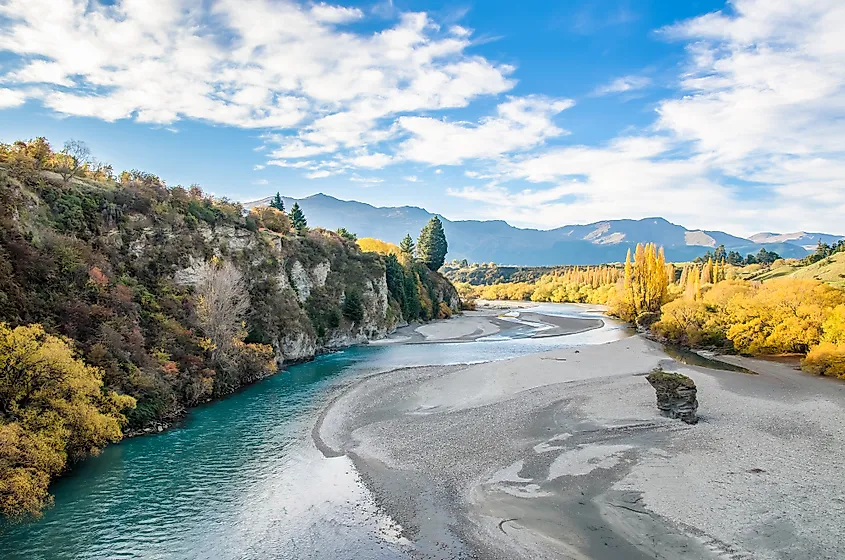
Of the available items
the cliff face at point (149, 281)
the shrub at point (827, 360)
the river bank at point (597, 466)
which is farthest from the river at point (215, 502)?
the shrub at point (827, 360)

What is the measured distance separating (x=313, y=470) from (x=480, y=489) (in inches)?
279

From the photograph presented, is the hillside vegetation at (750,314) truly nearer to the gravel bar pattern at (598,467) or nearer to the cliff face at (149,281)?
the gravel bar pattern at (598,467)

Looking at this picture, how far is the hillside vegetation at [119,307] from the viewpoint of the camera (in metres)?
18.4

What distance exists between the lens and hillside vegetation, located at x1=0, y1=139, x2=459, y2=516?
1842 centimetres

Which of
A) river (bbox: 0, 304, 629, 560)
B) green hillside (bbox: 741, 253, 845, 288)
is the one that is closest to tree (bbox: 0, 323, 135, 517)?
river (bbox: 0, 304, 629, 560)

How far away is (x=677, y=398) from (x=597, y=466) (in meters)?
8.87

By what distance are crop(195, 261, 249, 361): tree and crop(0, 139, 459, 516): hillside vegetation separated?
12cm

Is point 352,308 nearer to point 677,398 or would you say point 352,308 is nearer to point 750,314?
point 677,398

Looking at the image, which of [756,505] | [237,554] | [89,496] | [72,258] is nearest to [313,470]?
[237,554]

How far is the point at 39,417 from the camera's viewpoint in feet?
59.1

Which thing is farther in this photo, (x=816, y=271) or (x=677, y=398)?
(x=816, y=271)

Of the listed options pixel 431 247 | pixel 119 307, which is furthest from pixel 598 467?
pixel 431 247

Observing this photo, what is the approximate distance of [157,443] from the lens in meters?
23.3

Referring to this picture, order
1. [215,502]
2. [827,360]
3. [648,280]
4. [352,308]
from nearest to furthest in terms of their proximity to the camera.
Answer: [215,502]
[827,360]
[352,308]
[648,280]
